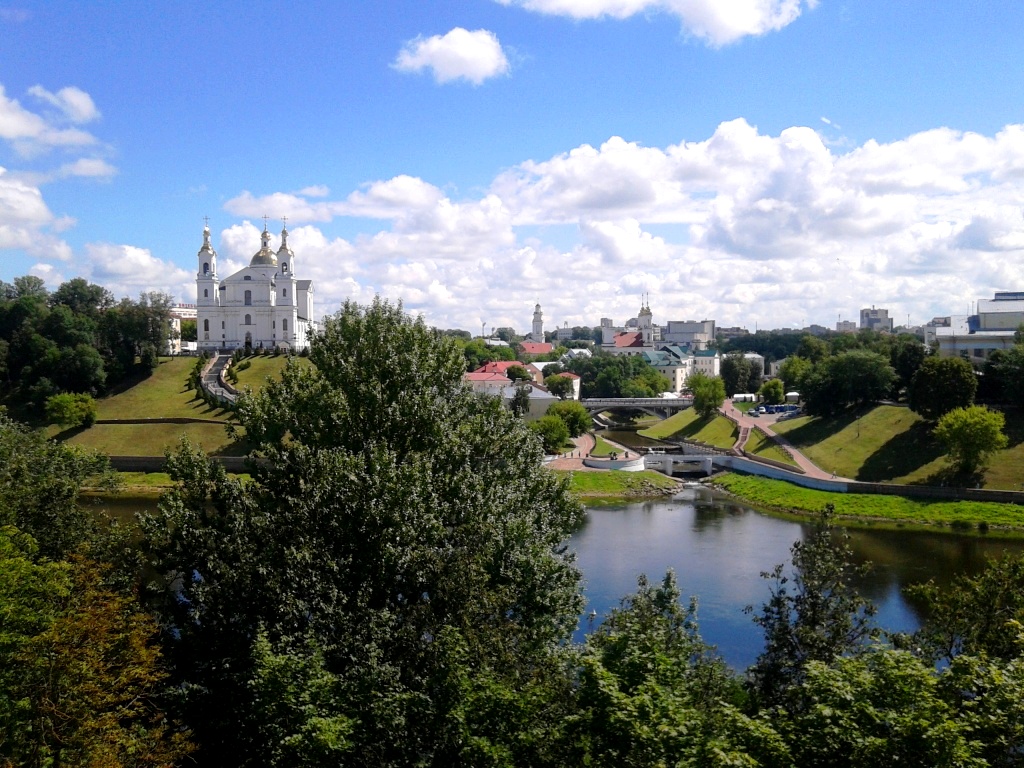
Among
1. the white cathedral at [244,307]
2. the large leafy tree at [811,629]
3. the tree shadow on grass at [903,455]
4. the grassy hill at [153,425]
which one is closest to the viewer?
the large leafy tree at [811,629]

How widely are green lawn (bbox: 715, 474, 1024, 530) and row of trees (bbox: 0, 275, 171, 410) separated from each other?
4011 centimetres

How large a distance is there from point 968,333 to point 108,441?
2124 inches

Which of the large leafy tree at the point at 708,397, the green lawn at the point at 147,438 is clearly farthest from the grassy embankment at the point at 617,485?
the green lawn at the point at 147,438

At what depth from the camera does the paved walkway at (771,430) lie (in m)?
39.3

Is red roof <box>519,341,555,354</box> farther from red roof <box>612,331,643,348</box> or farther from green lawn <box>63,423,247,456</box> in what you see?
green lawn <box>63,423,247,456</box>

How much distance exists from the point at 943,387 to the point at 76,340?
50755 millimetres

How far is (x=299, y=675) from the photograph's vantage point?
8.44 m

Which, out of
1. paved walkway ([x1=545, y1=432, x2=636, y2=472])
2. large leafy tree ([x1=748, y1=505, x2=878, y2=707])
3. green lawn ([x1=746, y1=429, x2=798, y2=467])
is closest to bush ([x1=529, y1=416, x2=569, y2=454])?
paved walkway ([x1=545, y1=432, x2=636, y2=472])

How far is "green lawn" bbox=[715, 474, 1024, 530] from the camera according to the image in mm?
31953

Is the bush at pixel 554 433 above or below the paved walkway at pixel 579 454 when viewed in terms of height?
above

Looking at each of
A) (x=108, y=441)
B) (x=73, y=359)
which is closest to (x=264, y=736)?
(x=108, y=441)

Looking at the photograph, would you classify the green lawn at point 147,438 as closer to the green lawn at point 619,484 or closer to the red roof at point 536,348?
the green lawn at point 619,484

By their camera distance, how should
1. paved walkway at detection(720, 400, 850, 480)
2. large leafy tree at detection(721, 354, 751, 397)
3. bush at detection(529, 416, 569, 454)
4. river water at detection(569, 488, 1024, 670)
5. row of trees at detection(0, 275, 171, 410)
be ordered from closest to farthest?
river water at detection(569, 488, 1024, 670), paved walkway at detection(720, 400, 850, 480), bush at detection(529, 416, 569, 454), row of trees at detection(0, 275, 171, 410), large leafy tree at detection(721, 354, 751, 397)

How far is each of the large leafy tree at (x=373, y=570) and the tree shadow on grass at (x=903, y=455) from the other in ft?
93.6
